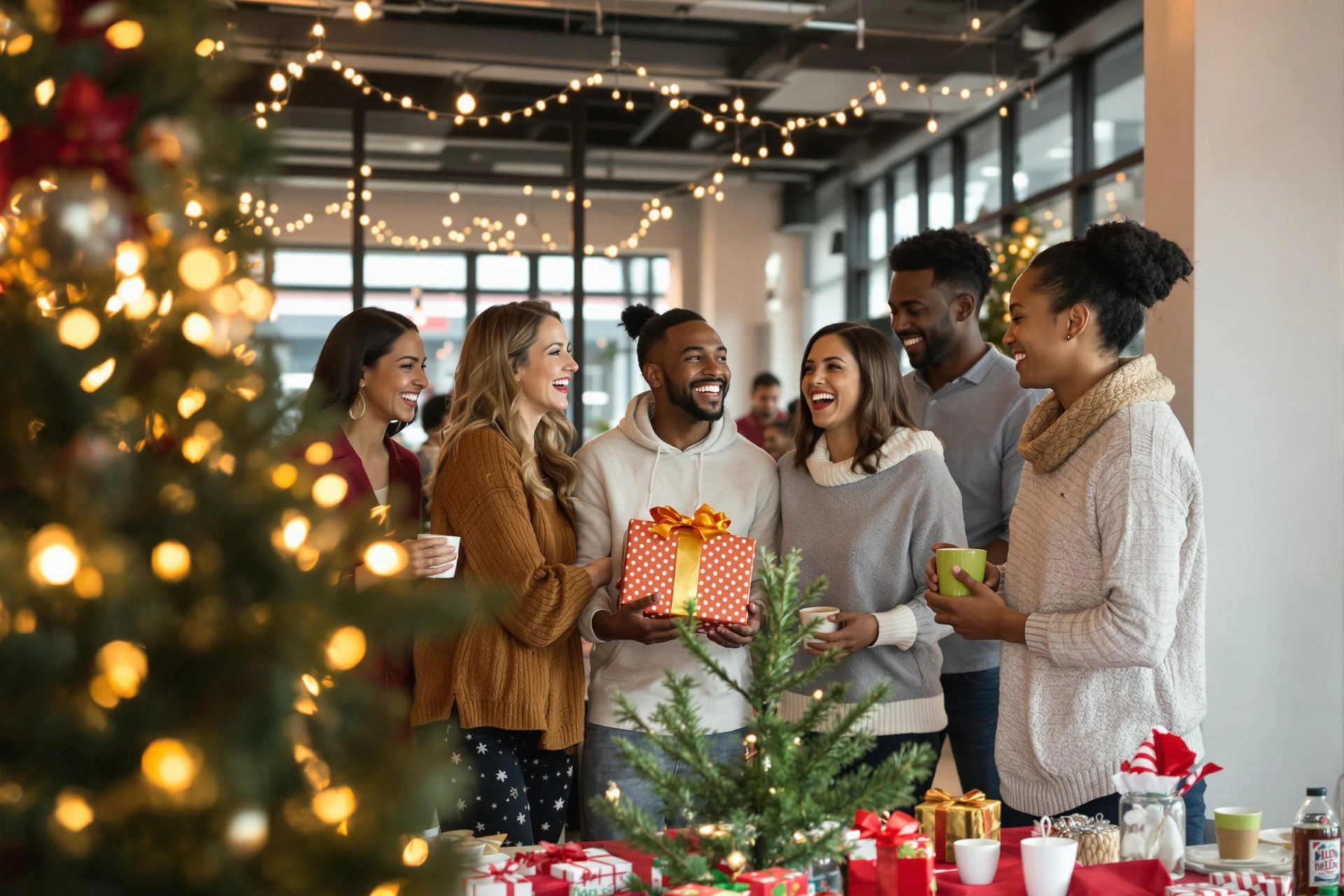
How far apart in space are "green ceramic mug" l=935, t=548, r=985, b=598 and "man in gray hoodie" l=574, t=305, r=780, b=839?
1.42 feet

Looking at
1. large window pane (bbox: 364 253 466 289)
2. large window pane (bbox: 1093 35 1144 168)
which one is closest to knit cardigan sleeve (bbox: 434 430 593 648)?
large window pane (bbox: 1093 35 1144 168)

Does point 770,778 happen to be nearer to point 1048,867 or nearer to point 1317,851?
point 1048,867

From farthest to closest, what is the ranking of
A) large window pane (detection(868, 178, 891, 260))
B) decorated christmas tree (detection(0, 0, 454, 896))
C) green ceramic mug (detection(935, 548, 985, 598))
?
large window pane (detection(868, 178, 891, 260)) < green ceramic mug (detection(935, 548, 985, 598)) < decorated christmas tree (detection(0, 0, 454, 896))

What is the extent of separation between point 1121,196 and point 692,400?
19.7 ft

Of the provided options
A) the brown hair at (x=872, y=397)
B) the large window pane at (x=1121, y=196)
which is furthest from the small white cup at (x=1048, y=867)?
the large window pane at (x=1121, y=196)

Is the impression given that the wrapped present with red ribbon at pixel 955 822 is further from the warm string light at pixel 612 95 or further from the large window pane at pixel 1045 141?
the large window pane at pixel 1045 141

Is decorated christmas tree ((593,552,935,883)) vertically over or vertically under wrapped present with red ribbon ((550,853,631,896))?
over

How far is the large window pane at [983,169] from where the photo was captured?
9.34m

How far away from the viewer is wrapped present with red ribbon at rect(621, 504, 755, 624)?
2.46 m

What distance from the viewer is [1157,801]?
6.21ft

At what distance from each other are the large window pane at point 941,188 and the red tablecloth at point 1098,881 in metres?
8.58

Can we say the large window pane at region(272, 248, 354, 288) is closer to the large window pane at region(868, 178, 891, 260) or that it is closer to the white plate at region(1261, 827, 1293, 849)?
the large window pane at region(868, 178, 891, 260)

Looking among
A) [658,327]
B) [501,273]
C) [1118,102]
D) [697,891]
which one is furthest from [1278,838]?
[501,273]

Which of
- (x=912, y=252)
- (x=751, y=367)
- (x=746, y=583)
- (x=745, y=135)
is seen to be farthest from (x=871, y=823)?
(x=751, y=367)
